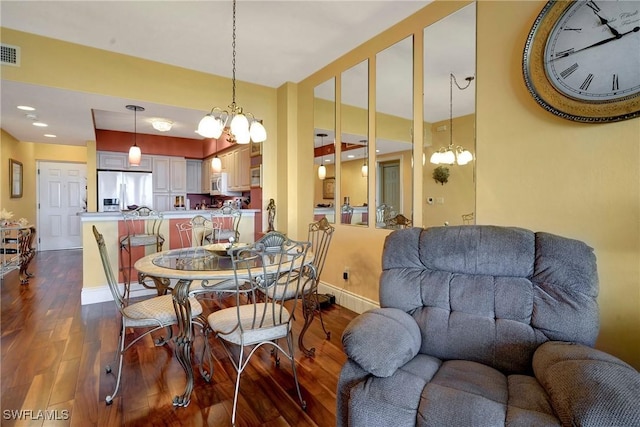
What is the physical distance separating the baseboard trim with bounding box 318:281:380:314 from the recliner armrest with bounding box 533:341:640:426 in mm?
1949

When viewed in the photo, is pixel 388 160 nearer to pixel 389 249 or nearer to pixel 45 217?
pixel 389 249

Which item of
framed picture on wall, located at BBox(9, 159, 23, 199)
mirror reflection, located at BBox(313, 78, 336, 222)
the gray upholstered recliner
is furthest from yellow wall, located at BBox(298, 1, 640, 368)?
framed picture on wall, located at BBox(9, 159, 23, 199)

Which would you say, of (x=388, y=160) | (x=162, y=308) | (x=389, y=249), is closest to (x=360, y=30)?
(x=388, y=160)

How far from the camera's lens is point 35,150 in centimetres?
711

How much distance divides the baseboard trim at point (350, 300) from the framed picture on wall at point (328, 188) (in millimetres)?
1090

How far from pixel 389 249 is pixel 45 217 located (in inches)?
338

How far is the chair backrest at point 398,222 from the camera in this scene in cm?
286

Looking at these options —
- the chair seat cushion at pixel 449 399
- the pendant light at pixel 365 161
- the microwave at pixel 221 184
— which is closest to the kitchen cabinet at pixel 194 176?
the microwave at pixel 221 184

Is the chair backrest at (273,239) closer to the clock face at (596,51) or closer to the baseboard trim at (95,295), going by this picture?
the clock face at (596,51)

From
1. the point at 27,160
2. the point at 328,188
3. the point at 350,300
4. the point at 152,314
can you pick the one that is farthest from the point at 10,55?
the point at 27,160

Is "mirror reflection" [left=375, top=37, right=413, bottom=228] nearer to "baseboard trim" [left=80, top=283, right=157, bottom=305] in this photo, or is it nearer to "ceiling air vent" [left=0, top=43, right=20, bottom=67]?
"baseboard trim" [left=80, top=283, right=157, bottom=305]

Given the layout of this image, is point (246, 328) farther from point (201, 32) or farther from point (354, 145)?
point (201, 32)

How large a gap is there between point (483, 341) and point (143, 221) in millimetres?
4006

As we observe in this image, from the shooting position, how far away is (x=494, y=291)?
1591 mm
